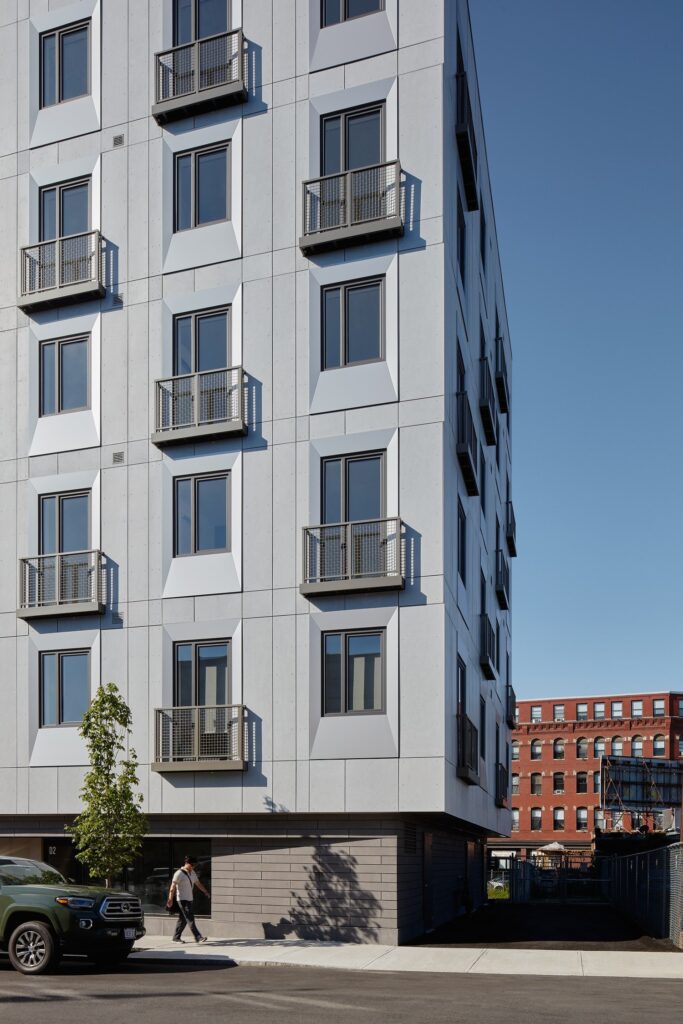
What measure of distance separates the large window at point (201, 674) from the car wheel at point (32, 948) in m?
7.58

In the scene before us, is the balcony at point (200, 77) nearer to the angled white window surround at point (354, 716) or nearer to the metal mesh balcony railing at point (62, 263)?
the metal mesh balcony railing at point (62, 263)

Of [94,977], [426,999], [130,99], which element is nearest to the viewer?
[426,999]

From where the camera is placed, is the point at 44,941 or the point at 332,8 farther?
the point at 332,8

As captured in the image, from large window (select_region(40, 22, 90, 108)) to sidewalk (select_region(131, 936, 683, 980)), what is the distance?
20066 mm

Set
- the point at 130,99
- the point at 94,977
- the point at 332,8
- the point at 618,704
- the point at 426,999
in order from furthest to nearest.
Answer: the point at 618,704, the point at 130,99, the point at 332,8, the point at 94,977, the point at 426,999

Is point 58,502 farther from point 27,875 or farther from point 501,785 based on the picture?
point 501,785

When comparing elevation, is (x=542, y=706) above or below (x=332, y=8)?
below

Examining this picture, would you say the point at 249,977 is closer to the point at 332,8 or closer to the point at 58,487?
the point at 58,487

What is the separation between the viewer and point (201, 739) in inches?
957

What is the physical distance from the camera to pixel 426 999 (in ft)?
49.8

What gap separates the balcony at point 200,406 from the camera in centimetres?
2517

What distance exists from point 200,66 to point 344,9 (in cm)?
365

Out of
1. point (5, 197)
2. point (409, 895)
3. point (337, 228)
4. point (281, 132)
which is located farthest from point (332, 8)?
point (409, 895)

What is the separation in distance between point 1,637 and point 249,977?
39.6 feet
